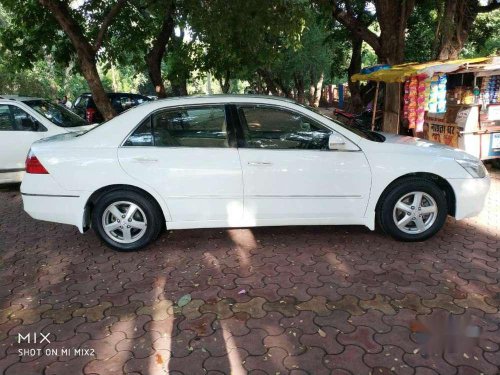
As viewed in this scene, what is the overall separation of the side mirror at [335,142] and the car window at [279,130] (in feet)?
0.29

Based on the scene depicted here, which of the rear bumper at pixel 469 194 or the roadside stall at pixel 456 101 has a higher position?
the roadside stall at pixel 456 101

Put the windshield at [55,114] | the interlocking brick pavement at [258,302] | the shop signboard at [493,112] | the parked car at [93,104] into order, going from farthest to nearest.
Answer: the parked car at [93,104] → the windshield at [55,114] → the shop signboard at [493,112] → the interlocking brick pavement at [258,302]

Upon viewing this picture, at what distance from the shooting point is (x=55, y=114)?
7.55 meters

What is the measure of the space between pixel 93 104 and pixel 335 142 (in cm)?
1117

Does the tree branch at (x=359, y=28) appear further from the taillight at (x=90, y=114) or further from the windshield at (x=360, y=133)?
the taillight at (x=90, y=114)

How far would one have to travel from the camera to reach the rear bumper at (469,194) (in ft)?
13.5

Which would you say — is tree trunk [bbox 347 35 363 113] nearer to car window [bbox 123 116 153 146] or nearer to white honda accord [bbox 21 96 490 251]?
white honda accord [bbox 21 96 490 251]

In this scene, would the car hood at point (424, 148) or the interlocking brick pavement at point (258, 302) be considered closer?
the interlocking brick pavement at point (258, 302)

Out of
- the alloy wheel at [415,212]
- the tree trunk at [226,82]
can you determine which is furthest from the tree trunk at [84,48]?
the tree trunk at [226,82]

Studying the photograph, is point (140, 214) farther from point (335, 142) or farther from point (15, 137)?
point (15, 137)

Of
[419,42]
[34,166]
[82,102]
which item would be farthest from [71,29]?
[419,42]

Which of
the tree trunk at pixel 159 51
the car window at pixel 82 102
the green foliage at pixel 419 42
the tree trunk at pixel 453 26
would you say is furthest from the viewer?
the green foliage at pixel 419 42

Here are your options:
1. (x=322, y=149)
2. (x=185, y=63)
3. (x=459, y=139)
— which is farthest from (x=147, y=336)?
(x=185, y=63)

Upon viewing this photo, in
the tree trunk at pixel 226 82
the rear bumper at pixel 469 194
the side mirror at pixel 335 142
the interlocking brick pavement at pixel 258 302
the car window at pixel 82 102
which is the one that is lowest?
the interlocking brick pavement at pixel 258 302
